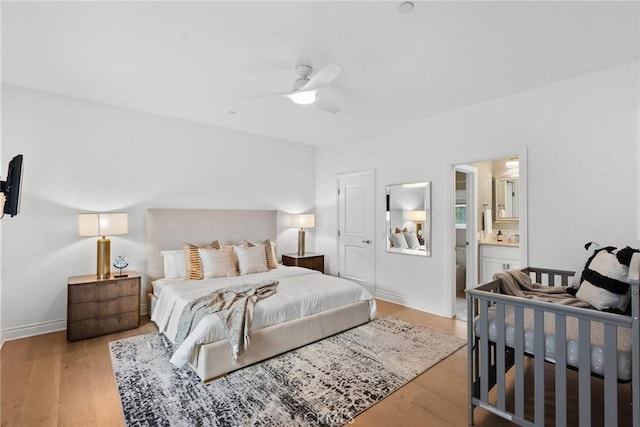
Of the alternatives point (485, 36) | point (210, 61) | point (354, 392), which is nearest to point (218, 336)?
point (354, 392)

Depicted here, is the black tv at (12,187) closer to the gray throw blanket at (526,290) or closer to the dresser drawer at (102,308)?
the dresser drawer at (102,308)

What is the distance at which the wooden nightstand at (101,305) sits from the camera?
3135 millimetres

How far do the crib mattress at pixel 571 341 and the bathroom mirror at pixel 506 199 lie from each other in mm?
3343

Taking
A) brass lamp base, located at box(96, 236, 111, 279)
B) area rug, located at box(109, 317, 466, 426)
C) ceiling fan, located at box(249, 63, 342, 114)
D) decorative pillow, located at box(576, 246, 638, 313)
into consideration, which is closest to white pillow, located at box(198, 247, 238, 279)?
area rug, located at box(109, 317, 466, 426)

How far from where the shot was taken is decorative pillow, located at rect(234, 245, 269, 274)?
3.90 metres

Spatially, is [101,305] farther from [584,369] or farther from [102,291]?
[584,369]

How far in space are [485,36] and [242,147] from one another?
359cm

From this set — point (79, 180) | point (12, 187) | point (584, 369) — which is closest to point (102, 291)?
point (79, 180)

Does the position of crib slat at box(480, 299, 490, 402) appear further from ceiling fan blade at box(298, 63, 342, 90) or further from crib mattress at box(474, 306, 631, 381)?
ceiling fan blade at box(298, 63, 342, 90)

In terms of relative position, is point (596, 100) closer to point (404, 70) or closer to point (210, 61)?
point (404, 70)

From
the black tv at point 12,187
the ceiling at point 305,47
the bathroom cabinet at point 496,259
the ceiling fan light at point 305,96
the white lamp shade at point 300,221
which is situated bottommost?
the bathroom cabinet at point 496,259

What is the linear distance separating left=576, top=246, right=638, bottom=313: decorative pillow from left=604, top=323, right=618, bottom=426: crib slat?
1.29ft

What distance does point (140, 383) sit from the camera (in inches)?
92.8

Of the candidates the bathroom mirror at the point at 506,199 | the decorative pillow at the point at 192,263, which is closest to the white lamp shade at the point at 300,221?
the decorative pillow at the point at 192,263
